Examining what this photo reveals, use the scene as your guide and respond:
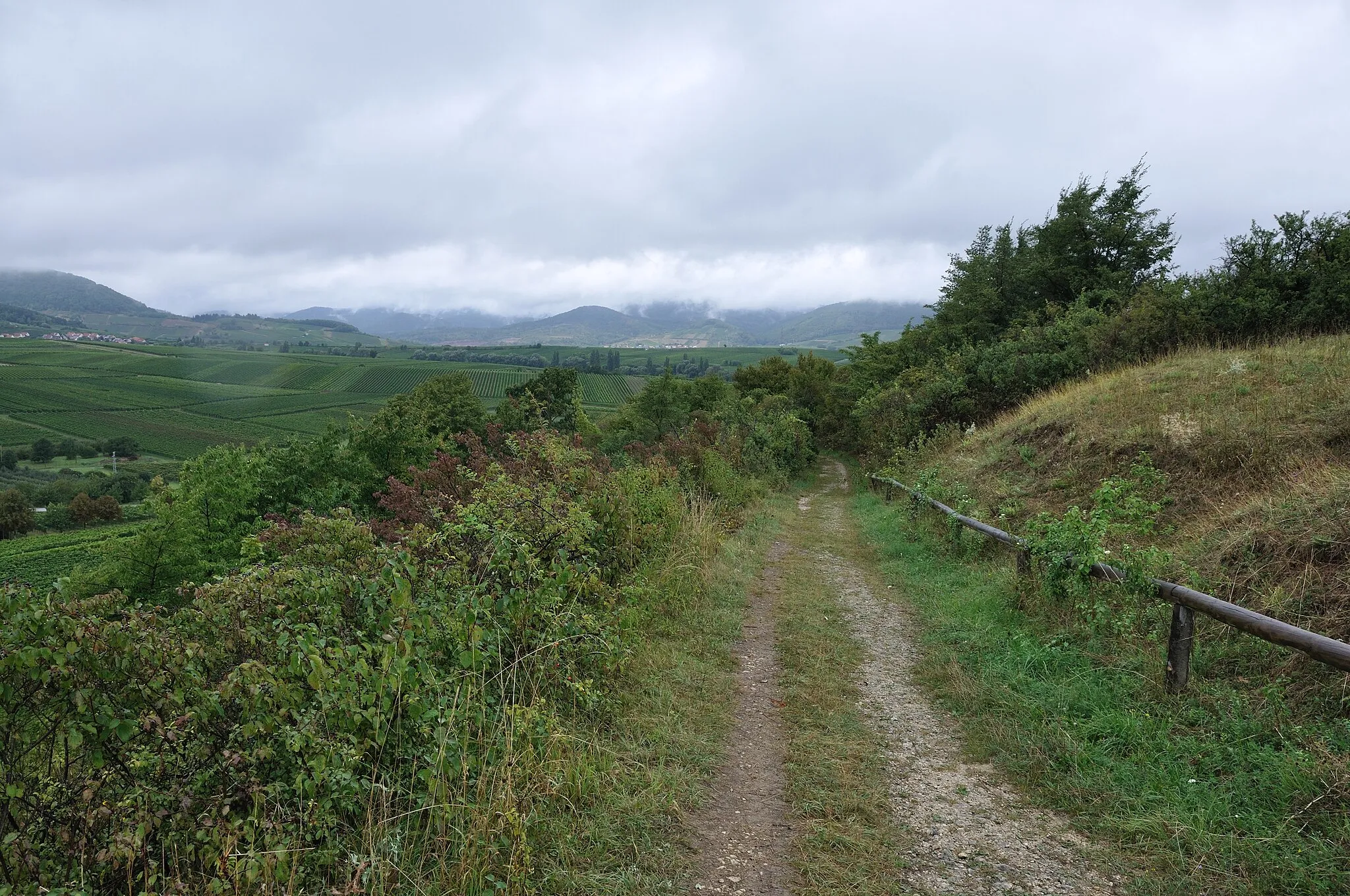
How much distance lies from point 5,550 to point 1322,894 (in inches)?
2547

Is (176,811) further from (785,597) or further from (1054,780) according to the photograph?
(785,597)

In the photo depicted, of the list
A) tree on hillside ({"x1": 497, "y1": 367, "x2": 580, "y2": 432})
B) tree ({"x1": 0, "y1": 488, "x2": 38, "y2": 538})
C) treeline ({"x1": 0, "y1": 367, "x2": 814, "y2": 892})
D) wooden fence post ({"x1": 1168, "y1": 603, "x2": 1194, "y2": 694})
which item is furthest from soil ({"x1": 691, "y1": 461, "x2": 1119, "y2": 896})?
tree ({"x1": 0, "y1": 488, "x2": 38, "y2": 538})

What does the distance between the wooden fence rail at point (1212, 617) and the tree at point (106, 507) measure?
6908 centimetres

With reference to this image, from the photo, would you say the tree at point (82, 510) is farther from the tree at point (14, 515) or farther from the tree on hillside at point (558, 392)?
the tree on hillside at point (558, 392)

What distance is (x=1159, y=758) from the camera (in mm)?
3947

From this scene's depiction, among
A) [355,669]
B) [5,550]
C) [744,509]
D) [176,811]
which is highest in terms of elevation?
[355,669]

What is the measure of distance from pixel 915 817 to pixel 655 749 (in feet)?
5.57

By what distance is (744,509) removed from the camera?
1481cm

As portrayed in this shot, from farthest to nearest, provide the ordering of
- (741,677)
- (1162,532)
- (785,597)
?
(785,597) < (1162,532) < (741,677)

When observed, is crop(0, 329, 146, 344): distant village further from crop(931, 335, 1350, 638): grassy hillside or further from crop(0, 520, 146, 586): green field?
crop(931, 335, 1350, 638): grassy hillside

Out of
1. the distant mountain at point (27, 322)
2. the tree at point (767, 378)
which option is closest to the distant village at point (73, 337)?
the distant mountain at point (27, 322)

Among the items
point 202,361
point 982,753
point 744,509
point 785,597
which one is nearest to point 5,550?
point 744,509

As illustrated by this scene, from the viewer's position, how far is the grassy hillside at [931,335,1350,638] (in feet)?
16.6

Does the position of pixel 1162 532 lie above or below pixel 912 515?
above
